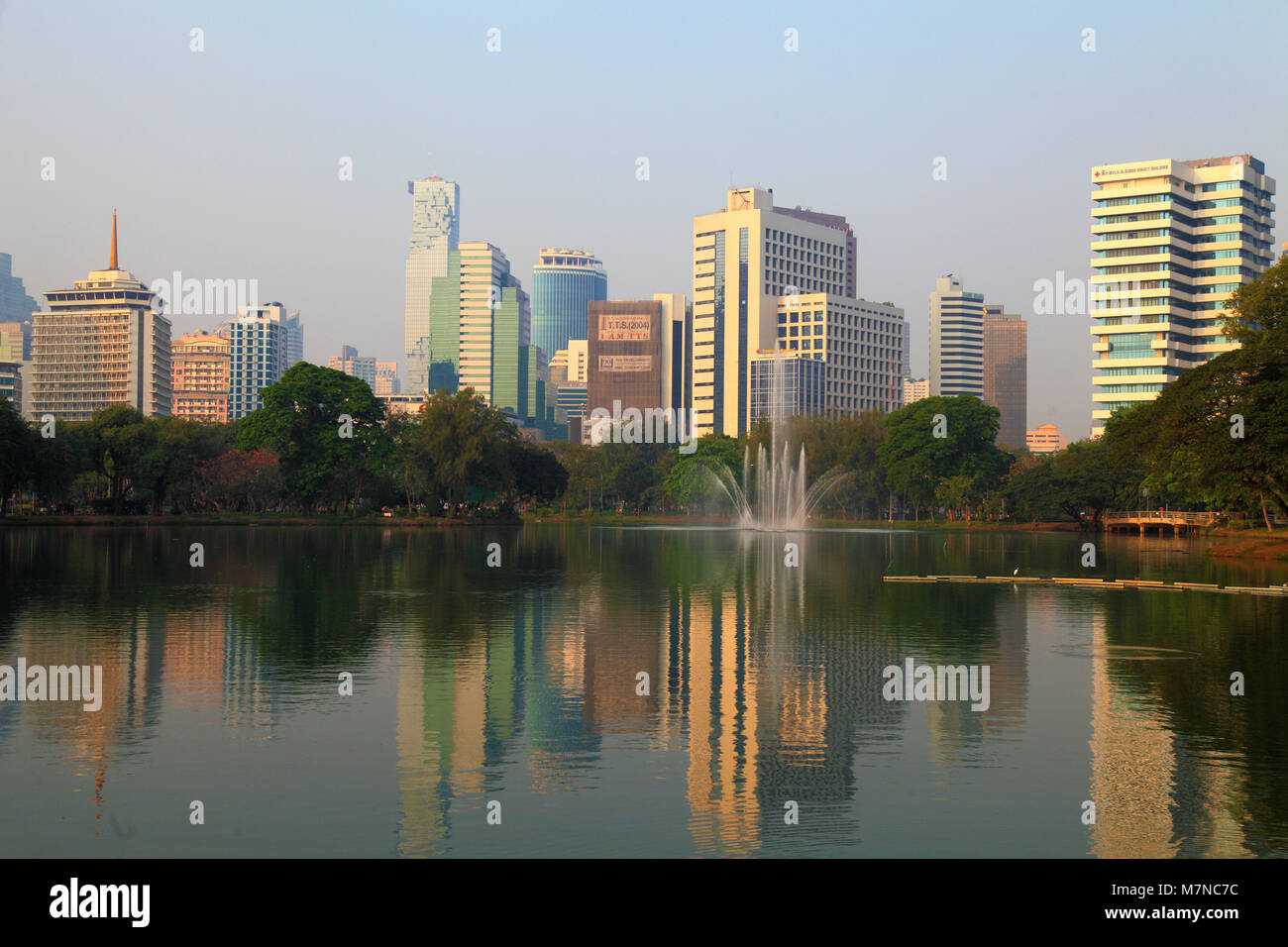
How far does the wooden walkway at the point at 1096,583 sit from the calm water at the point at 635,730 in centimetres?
466

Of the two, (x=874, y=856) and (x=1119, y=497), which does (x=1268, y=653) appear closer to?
(x=874, y=856)

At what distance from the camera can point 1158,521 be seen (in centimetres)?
11231

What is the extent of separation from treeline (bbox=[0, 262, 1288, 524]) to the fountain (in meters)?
2.07

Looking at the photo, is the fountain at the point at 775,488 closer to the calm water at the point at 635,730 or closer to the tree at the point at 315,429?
the tree at the point at 315,429

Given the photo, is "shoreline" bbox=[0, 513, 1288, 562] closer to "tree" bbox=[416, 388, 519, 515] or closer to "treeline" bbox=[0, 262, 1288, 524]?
"treeline" bbox=[0, 262, 1288, 524]

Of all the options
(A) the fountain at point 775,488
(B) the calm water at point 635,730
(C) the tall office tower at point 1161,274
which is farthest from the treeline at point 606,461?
(C) the tall office tower at point 1161,274

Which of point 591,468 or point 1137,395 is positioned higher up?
point 1137,395

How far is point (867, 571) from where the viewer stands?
163 ft

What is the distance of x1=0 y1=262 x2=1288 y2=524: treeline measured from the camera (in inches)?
2263

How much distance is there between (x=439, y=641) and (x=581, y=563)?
29560mm

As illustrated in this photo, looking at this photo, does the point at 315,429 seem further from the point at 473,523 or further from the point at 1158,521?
the point at 1158,521

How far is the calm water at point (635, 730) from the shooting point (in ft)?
38.3
